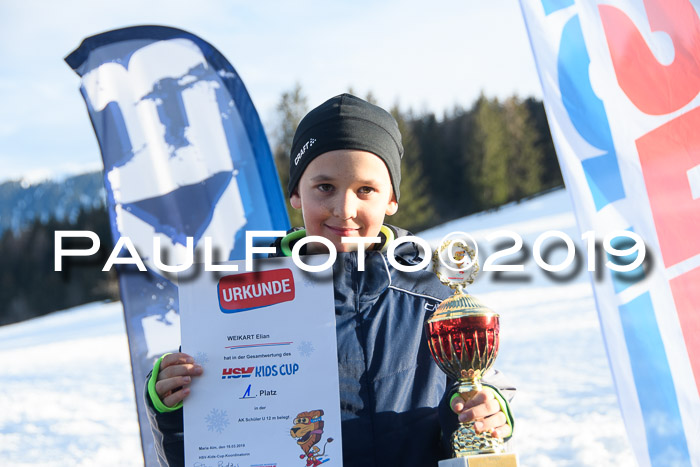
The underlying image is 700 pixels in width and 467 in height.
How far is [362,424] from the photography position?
1.53 m

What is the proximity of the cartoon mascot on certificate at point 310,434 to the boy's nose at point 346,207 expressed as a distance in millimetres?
491

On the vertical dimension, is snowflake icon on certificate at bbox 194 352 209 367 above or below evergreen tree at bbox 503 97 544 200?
below

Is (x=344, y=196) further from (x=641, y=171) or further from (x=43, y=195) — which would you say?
(x=43, y=195)

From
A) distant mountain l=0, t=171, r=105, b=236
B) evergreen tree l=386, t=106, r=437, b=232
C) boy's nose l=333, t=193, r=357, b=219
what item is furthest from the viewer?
distant mountain l=0, t=171, r=105, b=236

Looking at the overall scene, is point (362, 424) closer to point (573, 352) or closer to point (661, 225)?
point (661, 225)

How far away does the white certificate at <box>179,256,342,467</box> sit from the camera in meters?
1.44

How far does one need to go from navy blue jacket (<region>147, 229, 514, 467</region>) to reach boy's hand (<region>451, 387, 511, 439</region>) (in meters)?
0.05

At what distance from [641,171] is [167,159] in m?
2.07

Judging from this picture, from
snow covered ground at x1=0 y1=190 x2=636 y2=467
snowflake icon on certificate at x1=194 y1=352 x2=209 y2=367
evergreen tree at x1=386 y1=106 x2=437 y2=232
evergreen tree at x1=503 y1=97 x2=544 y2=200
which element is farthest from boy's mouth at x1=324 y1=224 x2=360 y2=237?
evergreen tree at x1=503 y1=97 x2=544 y2=200

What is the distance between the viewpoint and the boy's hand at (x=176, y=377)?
146cm

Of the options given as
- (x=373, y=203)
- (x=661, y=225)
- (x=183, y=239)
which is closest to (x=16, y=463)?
(x=183, y=239)

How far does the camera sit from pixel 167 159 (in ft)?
10.1

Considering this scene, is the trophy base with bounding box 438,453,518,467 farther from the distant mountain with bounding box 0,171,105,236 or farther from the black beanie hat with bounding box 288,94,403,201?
the distant mountain with bounding box 0,171,105,236

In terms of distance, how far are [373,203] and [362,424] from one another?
556 mm
